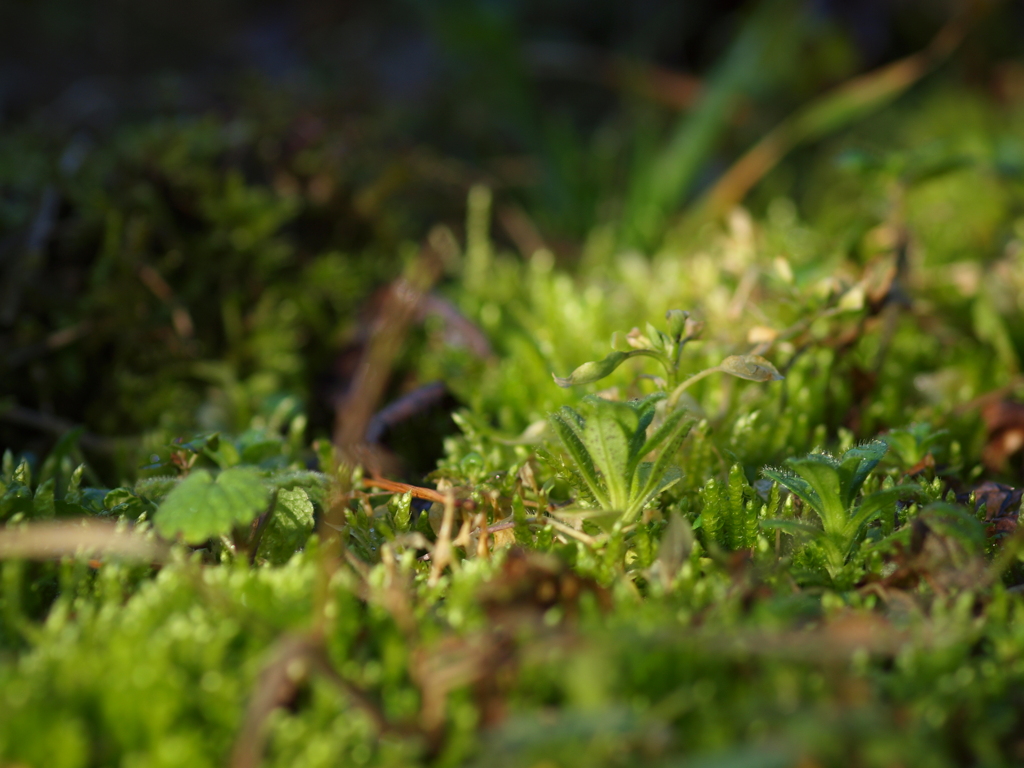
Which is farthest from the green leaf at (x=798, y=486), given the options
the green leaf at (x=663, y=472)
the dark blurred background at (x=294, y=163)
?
the dark blurred background at (x=294, y=163)

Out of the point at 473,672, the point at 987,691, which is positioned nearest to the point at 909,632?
the point at 987,691

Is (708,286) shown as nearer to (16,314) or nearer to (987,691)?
(987,691)

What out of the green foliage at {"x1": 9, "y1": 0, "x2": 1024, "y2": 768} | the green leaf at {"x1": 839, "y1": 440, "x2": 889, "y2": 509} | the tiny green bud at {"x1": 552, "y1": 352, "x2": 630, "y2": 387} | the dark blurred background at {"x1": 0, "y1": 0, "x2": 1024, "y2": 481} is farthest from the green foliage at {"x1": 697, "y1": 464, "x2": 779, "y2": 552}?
the dark blurred background at {"x1": 0, "y1": 0, "x2": 1024, "y2": 481}

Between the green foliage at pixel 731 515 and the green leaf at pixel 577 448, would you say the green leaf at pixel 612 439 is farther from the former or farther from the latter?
the green foliage at pixel 731 515

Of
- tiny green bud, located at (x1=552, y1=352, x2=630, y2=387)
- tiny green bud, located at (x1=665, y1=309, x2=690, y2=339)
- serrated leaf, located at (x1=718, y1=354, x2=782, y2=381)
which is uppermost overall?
tiny green bud, located at (x1=665, y1=309, x2=690, y2=339)

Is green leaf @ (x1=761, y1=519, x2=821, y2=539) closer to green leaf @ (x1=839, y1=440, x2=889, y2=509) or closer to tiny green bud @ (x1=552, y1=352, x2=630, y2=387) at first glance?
green leaf @ (x1=839, y1=440, x2=889, y2=509)

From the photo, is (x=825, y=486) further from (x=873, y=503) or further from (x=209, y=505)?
(x=209, y=505)
